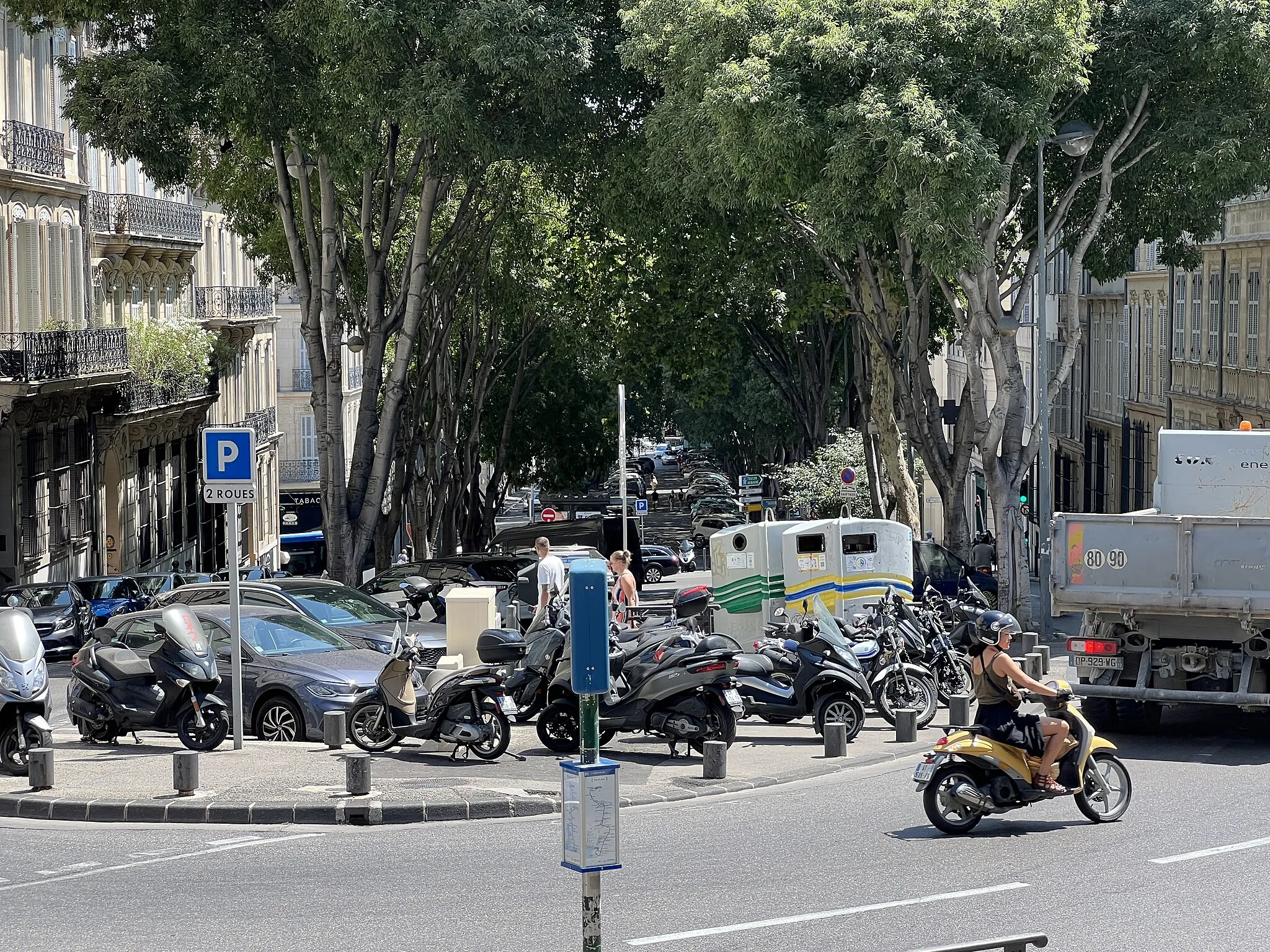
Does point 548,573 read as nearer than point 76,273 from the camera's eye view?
Yes

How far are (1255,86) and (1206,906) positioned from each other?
18668 millimetres

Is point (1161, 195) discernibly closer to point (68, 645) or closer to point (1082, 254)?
point (1082, 254)

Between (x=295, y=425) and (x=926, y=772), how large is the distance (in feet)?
194

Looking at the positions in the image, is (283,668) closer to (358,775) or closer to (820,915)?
(358,775)

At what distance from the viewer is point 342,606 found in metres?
21.1

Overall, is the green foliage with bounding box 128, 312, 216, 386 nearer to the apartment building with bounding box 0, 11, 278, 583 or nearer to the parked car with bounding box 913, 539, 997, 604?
the apartment building with bounding box 0, 11, 278, 583

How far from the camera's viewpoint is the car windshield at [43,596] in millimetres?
31375

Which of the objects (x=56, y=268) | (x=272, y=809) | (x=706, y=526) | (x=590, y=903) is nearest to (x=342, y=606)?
(x=272, y=809)

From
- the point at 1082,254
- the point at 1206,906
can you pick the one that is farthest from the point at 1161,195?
the point at 1206,906

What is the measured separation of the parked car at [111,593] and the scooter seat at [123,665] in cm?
1566

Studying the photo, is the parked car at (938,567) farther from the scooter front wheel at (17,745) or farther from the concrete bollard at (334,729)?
the scooter front wheel at (17,745)

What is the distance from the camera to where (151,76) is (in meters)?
25.4

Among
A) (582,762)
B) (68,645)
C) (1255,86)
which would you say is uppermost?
(1255,86)

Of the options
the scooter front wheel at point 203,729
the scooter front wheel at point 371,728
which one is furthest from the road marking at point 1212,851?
the scooter front wheel at point 203,729
